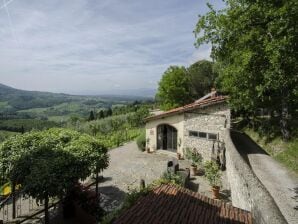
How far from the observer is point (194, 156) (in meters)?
18.1

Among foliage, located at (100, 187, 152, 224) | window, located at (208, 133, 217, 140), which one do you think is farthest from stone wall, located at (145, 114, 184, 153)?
foliage, located at (100, 187, 152, 224)

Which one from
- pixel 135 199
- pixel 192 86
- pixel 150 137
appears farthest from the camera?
pixel 192 86

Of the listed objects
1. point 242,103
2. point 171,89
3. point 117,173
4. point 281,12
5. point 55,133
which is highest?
point 281,12

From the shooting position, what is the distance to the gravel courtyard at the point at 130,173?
42.6 ft

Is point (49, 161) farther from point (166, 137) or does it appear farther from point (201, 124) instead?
point (166, 137)

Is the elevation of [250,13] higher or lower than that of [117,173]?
higher

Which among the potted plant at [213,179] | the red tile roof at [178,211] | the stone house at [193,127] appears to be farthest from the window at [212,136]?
the red tile roof at [178,211]

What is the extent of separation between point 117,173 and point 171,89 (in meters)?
19.6

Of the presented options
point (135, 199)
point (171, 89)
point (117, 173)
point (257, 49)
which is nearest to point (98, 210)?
point (135, 199)

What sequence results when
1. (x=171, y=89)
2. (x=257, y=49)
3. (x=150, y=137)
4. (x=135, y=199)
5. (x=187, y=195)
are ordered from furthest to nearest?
1. (x=171, y=89)
2. (x=150, y=137)
3. (x=257, y=49)
4. (x=187, y=195)
5. (x=135, y=199)

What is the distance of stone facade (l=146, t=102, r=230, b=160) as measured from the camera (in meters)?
17.7

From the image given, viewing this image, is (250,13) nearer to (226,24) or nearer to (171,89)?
(226,24)

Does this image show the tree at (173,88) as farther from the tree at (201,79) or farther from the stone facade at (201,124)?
the stone facade at (201,124)

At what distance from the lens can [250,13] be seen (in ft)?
50.1
